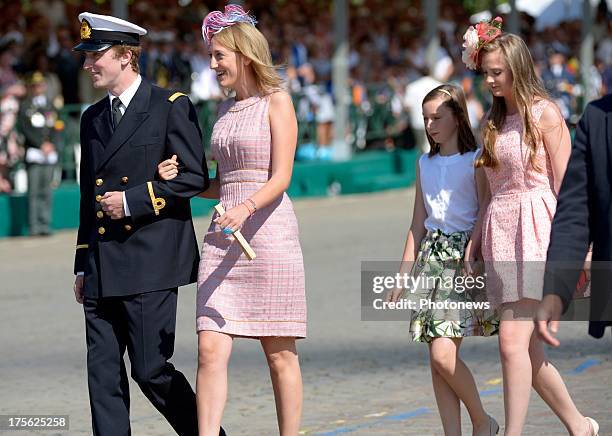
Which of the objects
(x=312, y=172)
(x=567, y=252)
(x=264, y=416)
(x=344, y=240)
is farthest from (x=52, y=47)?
(x=567, y=252)

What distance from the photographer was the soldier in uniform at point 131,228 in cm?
545

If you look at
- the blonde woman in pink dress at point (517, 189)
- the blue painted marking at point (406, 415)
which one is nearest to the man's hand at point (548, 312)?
the blonde woman in pink dress at point (517, 189)

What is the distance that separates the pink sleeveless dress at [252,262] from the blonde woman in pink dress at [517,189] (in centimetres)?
79

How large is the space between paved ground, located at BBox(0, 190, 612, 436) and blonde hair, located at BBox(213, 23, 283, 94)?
1.78 metres

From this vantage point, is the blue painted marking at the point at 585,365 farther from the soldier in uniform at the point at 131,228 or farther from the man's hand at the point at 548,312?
the man's hand at the point at 548,312

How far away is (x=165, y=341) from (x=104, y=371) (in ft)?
0.85

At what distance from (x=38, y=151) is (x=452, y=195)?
31.7 ft

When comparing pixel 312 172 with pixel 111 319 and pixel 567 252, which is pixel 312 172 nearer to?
pixel 111 319

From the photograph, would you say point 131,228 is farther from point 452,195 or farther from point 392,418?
point 392,418

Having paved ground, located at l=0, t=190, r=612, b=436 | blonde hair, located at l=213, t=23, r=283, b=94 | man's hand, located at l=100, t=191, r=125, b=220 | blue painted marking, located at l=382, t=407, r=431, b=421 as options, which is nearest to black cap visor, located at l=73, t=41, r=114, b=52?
blonde hair, located at l=213, t=23, r=283, b=94

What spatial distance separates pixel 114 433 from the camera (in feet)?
17.9

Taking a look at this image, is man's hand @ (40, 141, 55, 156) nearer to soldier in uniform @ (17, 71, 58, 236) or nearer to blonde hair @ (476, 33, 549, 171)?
soldier in uniform @ (17, 71, 58, 236)

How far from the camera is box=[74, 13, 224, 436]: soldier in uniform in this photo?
5.45 m

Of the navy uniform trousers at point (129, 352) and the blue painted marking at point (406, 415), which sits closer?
the navy uniform trousers at point (129, 352)
